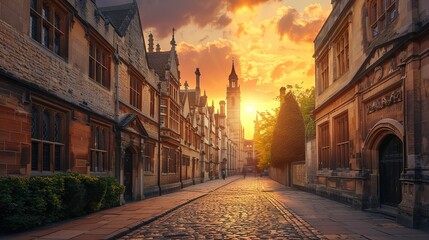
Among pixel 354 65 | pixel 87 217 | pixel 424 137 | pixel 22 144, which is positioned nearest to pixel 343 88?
pixel 354 65

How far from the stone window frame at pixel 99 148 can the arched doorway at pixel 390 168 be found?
1052cm

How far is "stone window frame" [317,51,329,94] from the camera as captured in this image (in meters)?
24.3

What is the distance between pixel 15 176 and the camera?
10.5 meters

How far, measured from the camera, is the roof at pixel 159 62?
31.5 metres

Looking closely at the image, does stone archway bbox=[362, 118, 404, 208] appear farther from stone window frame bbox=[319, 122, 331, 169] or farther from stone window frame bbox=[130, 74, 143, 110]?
stone window frame bbox=[130, 74, 143, 110]

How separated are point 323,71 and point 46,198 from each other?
18421 millimetres

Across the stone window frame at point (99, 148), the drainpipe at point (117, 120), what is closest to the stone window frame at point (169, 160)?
the drainpipe at point (117, 120)

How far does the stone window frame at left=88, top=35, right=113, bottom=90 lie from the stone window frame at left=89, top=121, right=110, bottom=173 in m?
1.82

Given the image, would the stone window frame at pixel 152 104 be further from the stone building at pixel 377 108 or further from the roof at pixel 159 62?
the stone building at pixel 377 108

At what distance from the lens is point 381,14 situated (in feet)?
49.3

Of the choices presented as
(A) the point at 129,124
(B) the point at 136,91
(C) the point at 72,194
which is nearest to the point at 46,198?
(C) the point at 72,194

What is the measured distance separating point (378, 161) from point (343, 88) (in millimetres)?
4379

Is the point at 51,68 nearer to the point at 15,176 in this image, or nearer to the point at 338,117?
the point at 15,176

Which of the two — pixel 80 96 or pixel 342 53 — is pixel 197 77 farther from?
pixel 80 96
